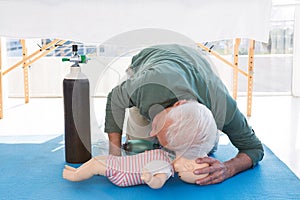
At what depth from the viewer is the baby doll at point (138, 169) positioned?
1.21 metres

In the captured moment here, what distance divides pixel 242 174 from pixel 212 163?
15 centimetres

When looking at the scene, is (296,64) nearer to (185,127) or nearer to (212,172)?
(212,172)

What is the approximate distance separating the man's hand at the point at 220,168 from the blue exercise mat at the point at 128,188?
0.02 metres

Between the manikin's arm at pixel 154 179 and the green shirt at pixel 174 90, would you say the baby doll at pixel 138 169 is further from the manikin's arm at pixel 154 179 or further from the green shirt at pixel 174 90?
the green shirt at pixel 174 90

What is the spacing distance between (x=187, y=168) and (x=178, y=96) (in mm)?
222

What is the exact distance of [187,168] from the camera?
125 centimetres

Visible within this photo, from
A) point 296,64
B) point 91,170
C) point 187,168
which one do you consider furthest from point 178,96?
point 296,64

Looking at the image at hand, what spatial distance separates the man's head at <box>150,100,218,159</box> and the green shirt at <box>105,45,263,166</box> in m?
0.05

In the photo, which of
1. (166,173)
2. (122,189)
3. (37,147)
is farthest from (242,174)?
(37,147)

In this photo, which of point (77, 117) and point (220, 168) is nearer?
point (220, 168)

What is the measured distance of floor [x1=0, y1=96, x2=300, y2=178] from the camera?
1.66m

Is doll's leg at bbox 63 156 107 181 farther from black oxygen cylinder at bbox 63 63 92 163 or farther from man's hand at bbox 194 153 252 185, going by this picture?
man's hand at bbox 194 153 252 185

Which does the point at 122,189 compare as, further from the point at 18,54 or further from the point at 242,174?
the point at 18,54

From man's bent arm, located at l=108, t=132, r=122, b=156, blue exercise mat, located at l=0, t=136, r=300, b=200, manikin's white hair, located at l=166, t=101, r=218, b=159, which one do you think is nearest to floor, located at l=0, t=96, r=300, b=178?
man's bent arm, located at l=108, t=132, r=122, b=156
